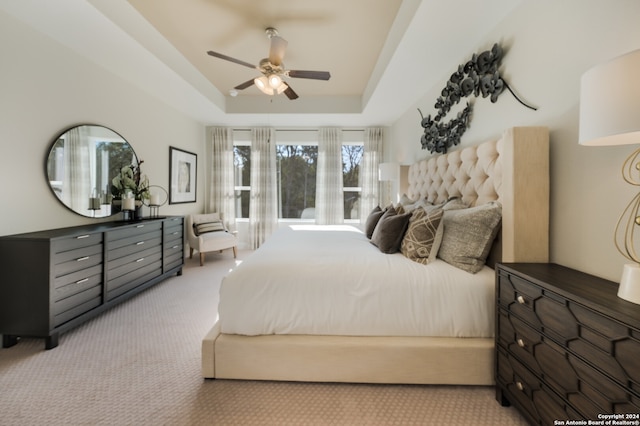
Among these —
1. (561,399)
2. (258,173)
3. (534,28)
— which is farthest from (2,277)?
(534,28)

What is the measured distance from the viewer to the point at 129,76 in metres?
3.09

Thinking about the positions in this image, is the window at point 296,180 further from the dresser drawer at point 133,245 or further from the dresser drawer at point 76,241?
the dresser drawer at point 76,241

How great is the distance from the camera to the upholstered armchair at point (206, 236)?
163 inches

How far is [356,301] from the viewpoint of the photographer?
1536mm

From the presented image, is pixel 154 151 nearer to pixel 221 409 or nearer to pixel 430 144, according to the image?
pixel 221 409

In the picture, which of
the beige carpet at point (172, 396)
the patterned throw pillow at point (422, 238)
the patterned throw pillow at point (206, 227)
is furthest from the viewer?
the patterned throw pillow at point (206, 227)

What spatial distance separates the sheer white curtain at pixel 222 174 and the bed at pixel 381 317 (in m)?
3.96

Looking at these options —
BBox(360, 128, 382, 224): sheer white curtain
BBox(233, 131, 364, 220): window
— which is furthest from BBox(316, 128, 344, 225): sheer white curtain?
BBox(360, 128, 382, 224): sheer white curtain

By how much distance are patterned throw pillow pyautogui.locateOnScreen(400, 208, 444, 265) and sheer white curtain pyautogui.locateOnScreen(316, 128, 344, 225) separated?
3.25 metres

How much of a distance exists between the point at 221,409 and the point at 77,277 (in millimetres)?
1703

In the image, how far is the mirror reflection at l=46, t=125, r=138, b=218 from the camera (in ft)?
7.85

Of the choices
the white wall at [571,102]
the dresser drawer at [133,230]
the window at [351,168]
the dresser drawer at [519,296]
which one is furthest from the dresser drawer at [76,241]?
the window at [351,168]

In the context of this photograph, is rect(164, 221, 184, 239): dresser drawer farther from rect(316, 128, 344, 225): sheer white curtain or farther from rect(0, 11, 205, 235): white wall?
rect(316, 128, 344, 225): sheer white curtain

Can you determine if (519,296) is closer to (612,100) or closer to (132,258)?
(612,100)
